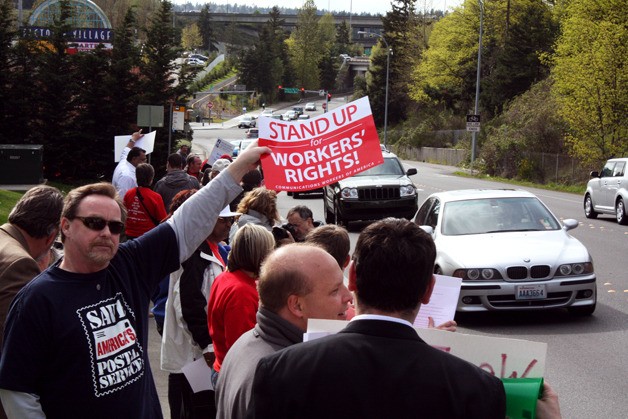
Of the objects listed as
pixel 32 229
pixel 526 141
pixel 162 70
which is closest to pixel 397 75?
pixel 526 141

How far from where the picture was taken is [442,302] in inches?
167

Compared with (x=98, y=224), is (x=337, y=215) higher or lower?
lower

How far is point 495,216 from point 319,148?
7.22 metres

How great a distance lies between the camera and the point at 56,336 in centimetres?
355

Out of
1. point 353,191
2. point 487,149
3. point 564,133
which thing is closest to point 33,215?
point 353,191

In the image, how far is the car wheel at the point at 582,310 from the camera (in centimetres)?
1084

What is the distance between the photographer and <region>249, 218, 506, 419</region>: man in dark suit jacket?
2588mm

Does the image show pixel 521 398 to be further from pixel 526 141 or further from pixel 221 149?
pixel 526 141

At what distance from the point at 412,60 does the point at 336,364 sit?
98.6 meters

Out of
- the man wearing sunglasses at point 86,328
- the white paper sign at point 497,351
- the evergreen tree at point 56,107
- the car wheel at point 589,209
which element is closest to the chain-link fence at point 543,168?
the car wheel at point 589,209

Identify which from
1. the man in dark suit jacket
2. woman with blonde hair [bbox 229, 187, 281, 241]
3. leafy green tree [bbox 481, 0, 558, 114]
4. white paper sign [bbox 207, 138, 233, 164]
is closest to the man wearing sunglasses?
the man in dark suit jacket

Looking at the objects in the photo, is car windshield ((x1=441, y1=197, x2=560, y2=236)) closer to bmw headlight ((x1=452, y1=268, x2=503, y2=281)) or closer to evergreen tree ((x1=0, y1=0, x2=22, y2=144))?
bmw headlight ((x1=452, y1=268, x2=503, y2=281))

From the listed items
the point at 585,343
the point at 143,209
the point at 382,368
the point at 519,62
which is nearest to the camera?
the point at 382,368

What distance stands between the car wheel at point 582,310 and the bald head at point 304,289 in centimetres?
786
